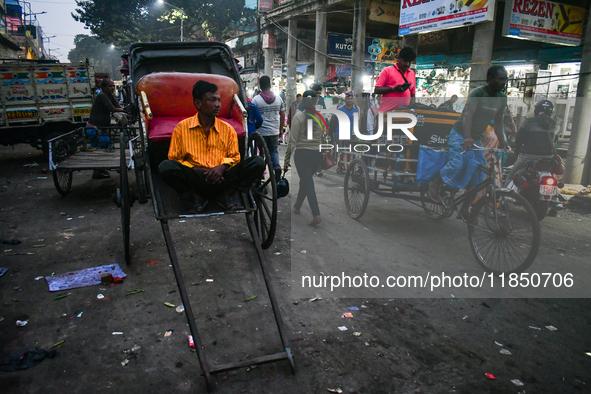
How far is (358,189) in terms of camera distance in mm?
6312

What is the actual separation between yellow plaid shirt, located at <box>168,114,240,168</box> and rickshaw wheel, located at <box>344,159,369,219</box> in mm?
2650

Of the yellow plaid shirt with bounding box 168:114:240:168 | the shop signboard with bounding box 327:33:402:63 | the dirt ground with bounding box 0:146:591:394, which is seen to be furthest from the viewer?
the shop signboard with bounding box 327:33:402:63

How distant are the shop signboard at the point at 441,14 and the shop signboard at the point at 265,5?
11.8 meters

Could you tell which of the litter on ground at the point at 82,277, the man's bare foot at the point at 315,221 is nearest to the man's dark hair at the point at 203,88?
the litter on ground at the point at 82,277

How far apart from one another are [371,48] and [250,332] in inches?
596

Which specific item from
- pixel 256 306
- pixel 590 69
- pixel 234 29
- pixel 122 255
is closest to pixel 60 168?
pixel 122 255

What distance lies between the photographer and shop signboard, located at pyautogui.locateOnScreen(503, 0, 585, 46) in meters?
8.82

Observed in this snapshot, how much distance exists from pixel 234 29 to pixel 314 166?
31.8 meters

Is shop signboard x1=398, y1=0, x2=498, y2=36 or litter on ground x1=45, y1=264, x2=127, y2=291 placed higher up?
shop signboard x1=398, y1=0, x2=498, y2=36

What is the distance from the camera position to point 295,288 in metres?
3.93

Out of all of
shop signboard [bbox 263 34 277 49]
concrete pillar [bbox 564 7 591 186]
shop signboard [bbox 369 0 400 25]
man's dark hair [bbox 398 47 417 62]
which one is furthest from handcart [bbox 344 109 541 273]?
shop signboard [bbox 263 34 277 49]

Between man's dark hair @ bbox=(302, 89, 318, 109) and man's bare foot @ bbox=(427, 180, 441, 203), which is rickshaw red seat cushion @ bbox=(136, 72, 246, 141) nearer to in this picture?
man's dark hair @ bbox=(302, 89, 318, 109)

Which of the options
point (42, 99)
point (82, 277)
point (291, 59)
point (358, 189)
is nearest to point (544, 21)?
point (358, 189)

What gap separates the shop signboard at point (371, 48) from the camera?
53.5 feet
